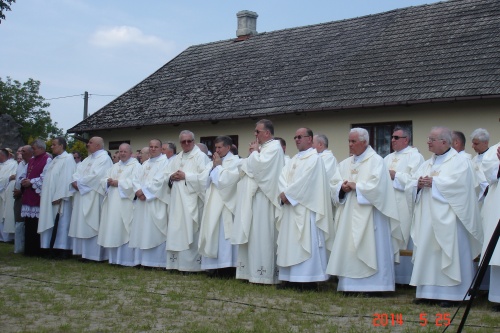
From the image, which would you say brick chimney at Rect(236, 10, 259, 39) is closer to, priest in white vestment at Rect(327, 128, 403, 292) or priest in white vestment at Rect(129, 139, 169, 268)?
priest in white vestment at Rect(129, 139, 169, 268)

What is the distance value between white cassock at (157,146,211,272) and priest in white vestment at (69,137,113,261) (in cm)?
208

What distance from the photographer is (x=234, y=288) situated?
32.0ft

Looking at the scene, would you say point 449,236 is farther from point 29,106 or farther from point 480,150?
point 29,106

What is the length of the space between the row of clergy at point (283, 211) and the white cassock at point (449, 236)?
13 mm

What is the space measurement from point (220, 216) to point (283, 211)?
1.65 m

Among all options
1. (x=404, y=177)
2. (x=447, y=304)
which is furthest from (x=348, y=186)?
(x=447, y=304)

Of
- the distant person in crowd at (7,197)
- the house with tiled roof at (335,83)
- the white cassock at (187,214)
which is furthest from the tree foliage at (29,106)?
the white cassock at (187,214)

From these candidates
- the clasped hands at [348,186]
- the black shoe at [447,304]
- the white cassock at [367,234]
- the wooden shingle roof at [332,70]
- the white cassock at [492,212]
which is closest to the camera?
the white cassock at [492,212]

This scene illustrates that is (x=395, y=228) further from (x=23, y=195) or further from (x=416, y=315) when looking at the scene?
(x=23, y=195)

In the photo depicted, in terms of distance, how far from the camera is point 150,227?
40.8 feet

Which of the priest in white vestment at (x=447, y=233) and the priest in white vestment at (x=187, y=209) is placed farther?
the priest in white vestment at (x=187, y=209)

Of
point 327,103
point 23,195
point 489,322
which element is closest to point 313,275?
point 489,322

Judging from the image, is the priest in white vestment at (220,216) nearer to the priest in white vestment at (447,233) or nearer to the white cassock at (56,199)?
the priest in white vestment at (447,233)

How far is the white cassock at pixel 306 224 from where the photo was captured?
965cm
